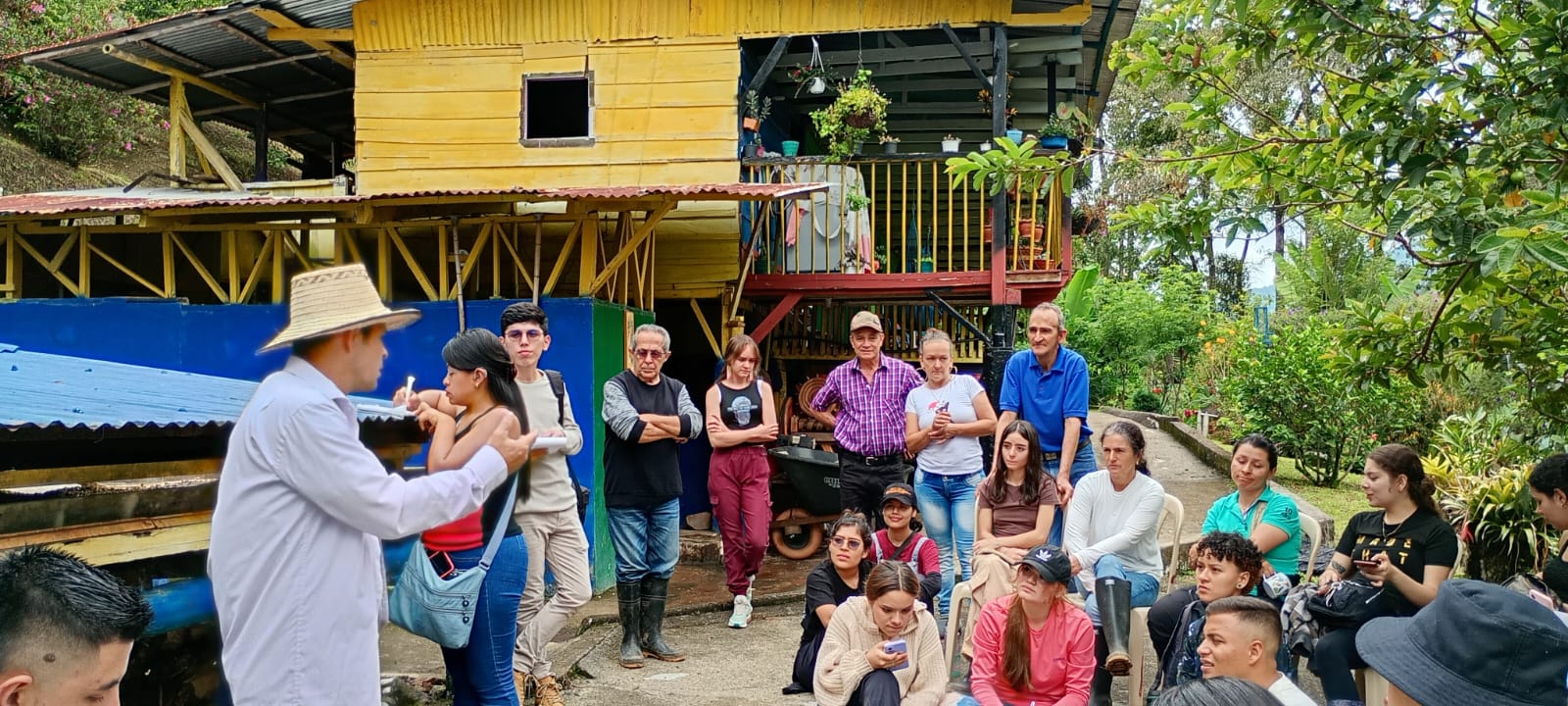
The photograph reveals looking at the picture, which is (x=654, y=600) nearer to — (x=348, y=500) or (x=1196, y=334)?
(x=348, y=500)

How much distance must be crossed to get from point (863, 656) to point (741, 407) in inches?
99.3

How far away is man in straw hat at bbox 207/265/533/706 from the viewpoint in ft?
8.74

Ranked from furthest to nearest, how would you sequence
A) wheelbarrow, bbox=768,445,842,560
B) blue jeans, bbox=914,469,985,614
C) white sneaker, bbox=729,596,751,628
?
wheelbarrow, bbox=768,445,842,560
white sneaker, bbox=729,596,751,628
blue jeans, bbox=914,469,985,614

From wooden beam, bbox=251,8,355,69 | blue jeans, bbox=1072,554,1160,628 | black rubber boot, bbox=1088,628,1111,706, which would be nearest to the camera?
black rubber boot, bbox=1088,628,1111,706

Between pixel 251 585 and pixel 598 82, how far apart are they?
8.86m

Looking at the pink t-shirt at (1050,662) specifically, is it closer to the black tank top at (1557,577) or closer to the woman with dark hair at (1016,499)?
the woman with dark hair at (1016,499)

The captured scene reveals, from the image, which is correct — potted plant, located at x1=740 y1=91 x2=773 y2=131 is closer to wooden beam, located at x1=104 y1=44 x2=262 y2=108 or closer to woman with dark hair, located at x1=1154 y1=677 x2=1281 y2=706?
wooden beam, located at x1=104 y1=44 x2=262 y2=108

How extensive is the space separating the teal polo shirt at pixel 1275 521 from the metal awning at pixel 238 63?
8884 millimetres

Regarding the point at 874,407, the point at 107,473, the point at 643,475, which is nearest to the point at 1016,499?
the point at 874,407

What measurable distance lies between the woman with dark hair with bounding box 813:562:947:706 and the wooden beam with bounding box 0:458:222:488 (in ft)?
8.97

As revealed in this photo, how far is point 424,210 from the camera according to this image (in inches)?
373

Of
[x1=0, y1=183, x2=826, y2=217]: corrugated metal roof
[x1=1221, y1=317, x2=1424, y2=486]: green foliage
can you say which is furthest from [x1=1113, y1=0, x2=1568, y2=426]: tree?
[x1=1221, y1=317, x2=1424, y2=486]: green foliage

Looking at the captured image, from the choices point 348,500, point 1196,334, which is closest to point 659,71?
point 348,500

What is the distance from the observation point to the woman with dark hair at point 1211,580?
4.76 m
